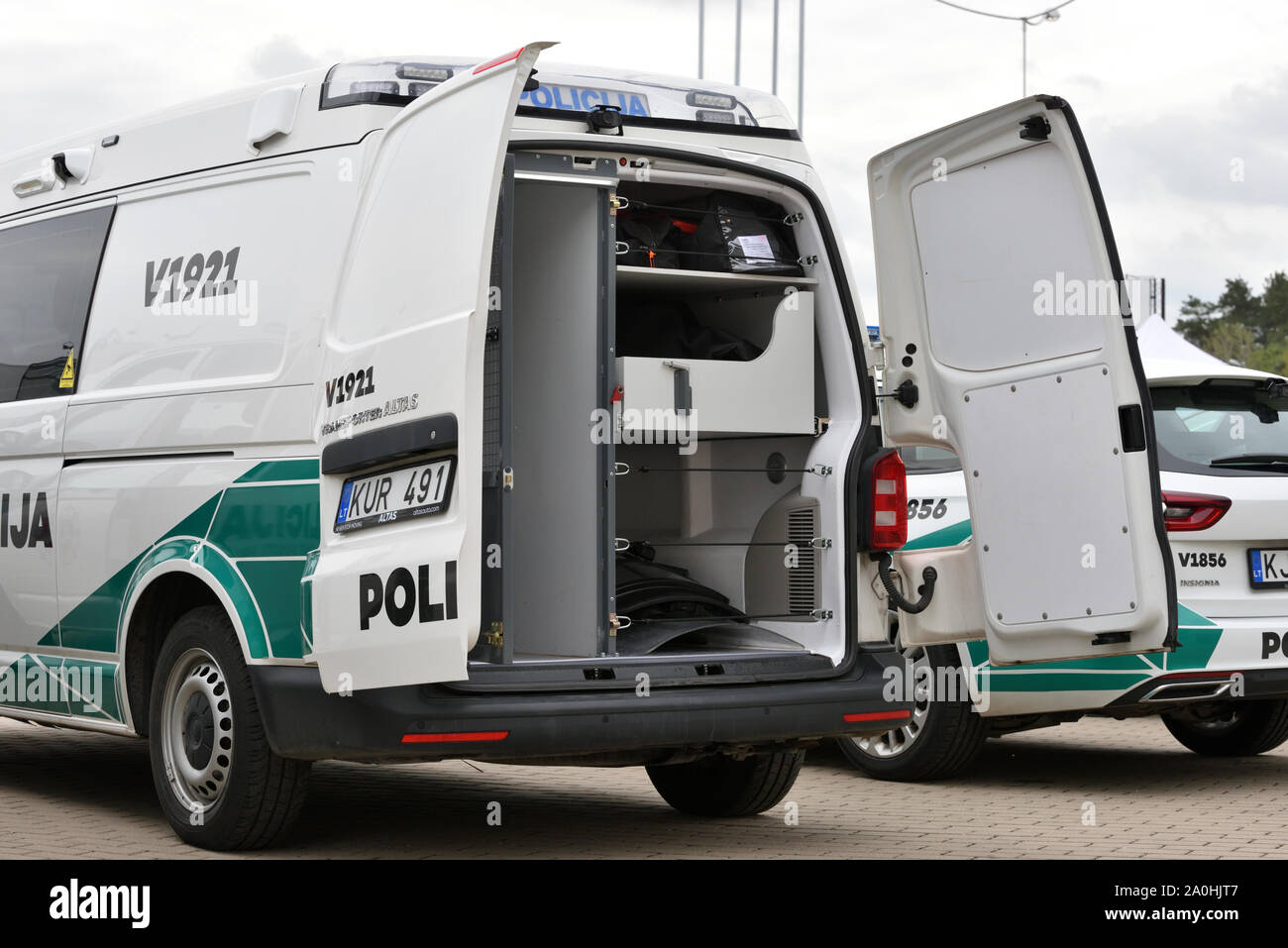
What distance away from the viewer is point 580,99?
6.14m

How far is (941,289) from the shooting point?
6.69 meters

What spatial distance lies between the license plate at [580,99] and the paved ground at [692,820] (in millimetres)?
2650

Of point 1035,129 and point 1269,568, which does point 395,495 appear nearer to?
point 1035,129

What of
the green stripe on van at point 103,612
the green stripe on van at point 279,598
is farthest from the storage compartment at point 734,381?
the green stripe on van at point 103,612

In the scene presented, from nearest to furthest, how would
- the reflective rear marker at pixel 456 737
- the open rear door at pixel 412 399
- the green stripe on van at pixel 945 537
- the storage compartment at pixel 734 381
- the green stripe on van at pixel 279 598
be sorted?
the open rear door at pixel 412 399, the reflective rear marker at pixel 456 737, the green stripe on van at pixel 279 598, the storage compartment at pixel 734 381, the green stripe on van at pixel 945 537

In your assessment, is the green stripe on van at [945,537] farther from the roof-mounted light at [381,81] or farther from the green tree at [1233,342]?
the green tree at [1233,342]

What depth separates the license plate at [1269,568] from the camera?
771 cm

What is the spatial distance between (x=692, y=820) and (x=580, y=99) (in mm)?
3029

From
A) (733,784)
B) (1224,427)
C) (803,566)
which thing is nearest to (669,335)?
(803,566)

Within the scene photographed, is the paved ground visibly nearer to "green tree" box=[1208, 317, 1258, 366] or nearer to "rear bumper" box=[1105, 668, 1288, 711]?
"rear bumper" box=[1105, 668, 1288, 711]

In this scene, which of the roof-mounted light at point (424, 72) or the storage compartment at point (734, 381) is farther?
A: the storage compartment at point (734, 381)

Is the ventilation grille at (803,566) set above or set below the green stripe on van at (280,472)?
below

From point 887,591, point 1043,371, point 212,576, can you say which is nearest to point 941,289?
point 1043,371

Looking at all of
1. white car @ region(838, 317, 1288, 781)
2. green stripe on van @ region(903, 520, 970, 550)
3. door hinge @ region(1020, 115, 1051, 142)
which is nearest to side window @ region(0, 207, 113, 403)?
door hinge @ region(1020, 115, 1051, 142)
